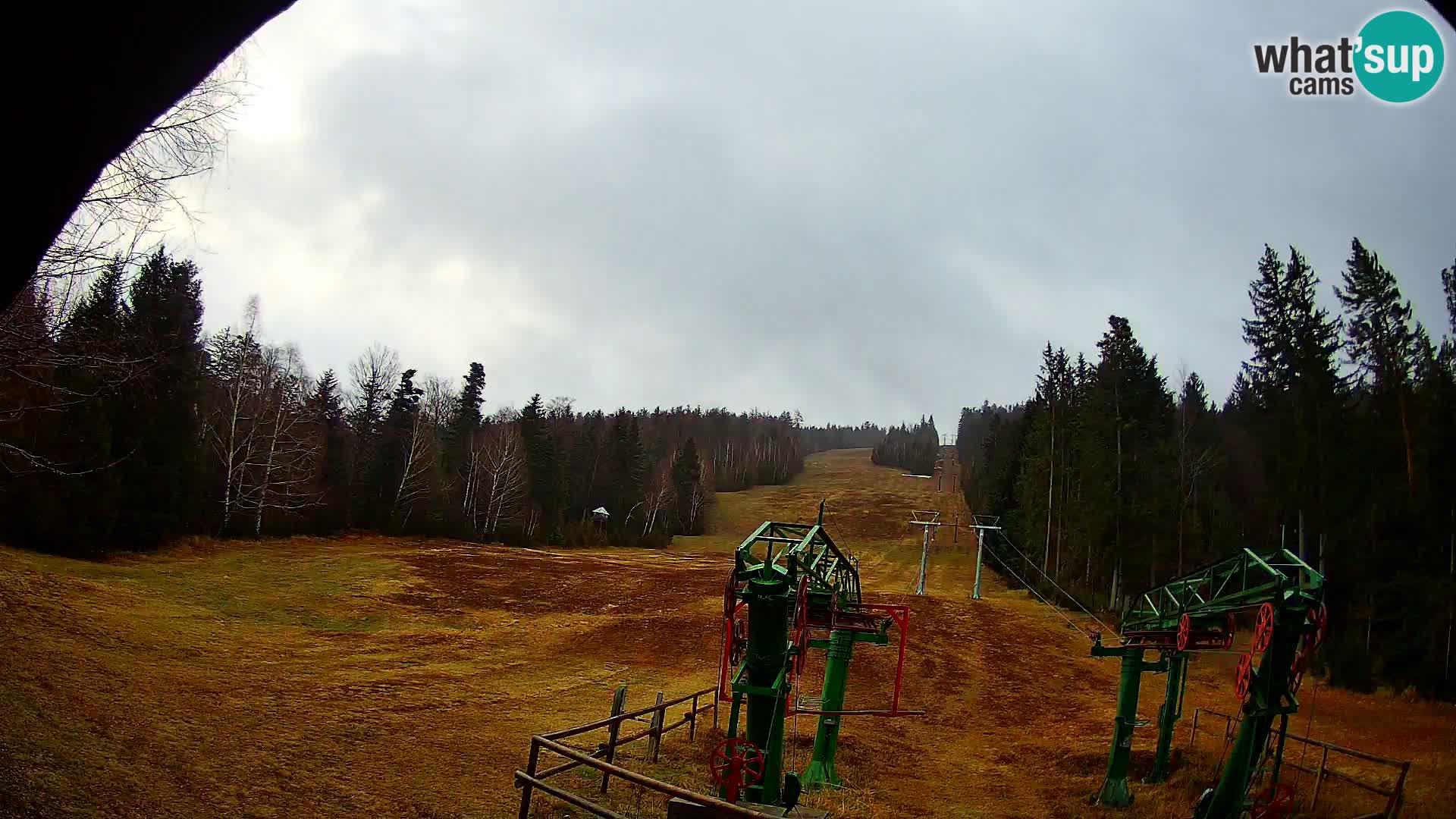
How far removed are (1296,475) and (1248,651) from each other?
1951 centimetres

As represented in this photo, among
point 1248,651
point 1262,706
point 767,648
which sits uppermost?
point 1248,651

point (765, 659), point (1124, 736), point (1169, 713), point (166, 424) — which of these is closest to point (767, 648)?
point (765, 659)

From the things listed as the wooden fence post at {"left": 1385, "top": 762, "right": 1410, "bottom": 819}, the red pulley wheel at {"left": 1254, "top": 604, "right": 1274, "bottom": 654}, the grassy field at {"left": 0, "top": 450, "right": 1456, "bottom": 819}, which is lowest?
the grassy field at {"left": 0, "top": 450, "right": 1456, "bottom": 819}

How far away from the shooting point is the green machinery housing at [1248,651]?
11.2 meters

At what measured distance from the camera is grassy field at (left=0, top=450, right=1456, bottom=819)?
40.4 feet

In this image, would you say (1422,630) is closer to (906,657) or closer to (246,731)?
(906,657)

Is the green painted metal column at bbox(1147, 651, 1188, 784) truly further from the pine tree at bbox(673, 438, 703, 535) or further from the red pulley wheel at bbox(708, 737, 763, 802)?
the pine tree at bbox(673, 438, 703, 535)

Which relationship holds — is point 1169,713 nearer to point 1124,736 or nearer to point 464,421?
point 1124,736

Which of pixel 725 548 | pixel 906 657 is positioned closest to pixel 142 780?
pixel 906 657

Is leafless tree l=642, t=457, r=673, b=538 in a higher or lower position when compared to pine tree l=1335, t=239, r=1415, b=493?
lower

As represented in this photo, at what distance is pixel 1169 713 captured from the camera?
53.2 feet

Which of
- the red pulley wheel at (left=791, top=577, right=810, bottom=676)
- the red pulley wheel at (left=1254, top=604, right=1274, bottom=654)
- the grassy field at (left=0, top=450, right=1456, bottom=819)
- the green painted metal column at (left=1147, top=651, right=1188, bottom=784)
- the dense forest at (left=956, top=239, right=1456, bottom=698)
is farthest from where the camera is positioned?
the dense forest at (left=956, top=239, right=1456, bottom=698)

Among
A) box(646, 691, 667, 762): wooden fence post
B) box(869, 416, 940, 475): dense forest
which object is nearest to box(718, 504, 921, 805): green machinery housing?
box(646, 691, 667, 762): wooden fence post

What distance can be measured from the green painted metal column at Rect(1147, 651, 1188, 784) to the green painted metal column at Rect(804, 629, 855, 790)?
7053 millimetres
